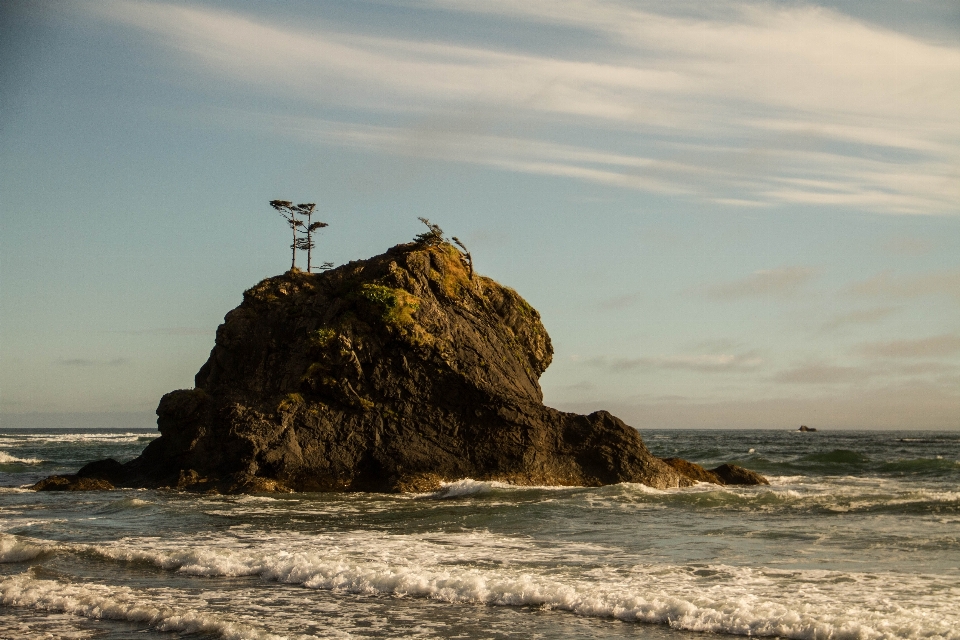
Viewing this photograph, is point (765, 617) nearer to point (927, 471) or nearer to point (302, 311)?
point (302, 311)

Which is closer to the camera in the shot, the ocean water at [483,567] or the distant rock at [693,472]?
the ocean water at [483,567]

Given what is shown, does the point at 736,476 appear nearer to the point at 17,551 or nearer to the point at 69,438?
the point at 17,551

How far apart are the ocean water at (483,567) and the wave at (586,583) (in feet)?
0.12

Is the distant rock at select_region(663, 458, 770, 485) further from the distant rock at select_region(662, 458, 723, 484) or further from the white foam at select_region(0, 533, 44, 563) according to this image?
the white foam at select_region(0, 533, 44, 563)

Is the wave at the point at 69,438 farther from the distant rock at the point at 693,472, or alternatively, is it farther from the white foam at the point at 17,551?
the white foam at the point at 17,551

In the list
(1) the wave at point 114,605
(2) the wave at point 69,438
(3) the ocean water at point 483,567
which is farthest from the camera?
(2) the wave at point 69,438

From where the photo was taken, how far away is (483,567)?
13422 mm

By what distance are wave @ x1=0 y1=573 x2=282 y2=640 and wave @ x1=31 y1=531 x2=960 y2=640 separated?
179 cm

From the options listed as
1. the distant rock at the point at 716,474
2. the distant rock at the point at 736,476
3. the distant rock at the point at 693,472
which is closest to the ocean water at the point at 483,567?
the distant rock at the point at 693,472

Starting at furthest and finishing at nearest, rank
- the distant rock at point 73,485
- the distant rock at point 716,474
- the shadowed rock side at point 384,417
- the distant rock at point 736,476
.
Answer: the distant rock at point 736,476
the distant rock at point 716,474
the distant rock at point 73,485
the shadowed rock side at point 384,417

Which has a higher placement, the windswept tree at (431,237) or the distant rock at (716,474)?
the windswept tree at (431,237)

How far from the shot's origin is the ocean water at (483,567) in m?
10.3

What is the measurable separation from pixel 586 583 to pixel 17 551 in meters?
10.3

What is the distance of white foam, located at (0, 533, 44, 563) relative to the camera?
14.7 metres
